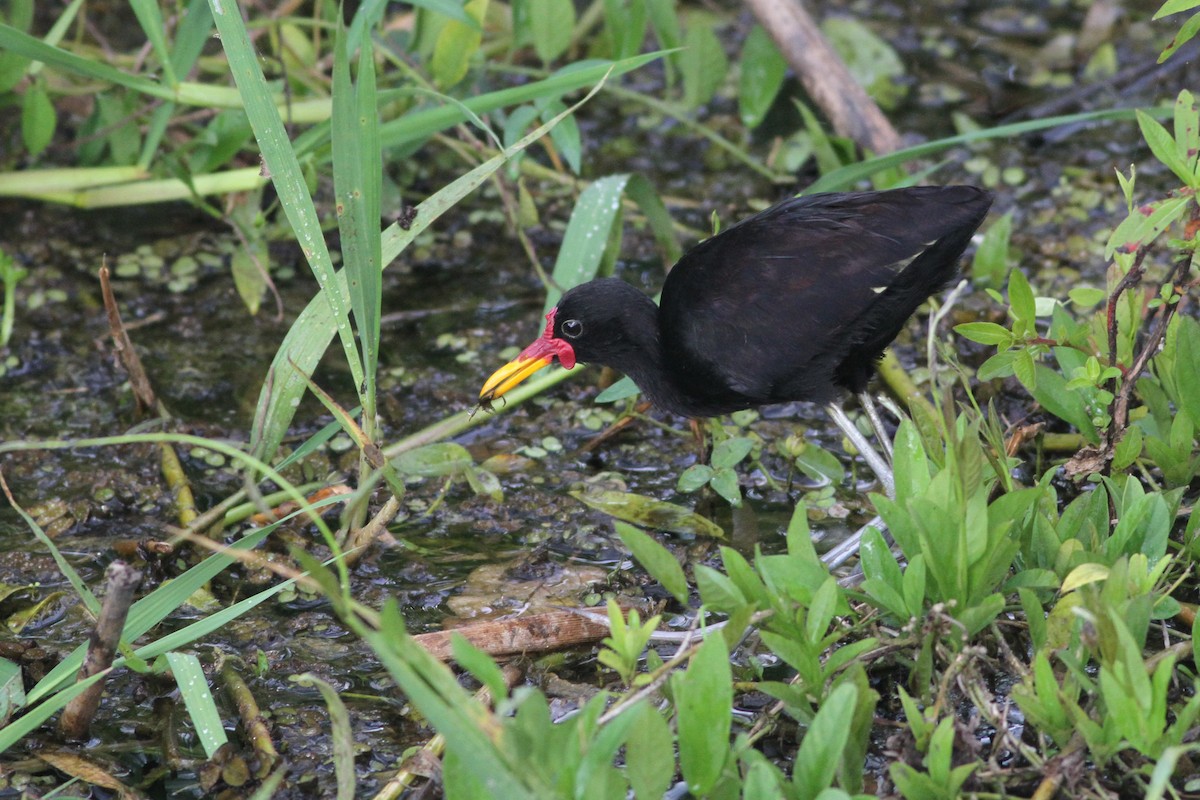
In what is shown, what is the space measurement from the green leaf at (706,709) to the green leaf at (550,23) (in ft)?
8.97

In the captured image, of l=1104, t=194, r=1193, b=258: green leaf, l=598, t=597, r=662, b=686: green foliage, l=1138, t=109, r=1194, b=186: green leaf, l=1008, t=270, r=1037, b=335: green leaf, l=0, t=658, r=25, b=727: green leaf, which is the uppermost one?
l=1138, t=109, r=1194, b=186: green leaf

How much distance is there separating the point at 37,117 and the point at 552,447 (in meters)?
2.01

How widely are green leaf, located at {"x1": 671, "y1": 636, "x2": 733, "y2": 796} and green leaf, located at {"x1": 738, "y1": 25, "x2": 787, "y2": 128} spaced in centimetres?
319

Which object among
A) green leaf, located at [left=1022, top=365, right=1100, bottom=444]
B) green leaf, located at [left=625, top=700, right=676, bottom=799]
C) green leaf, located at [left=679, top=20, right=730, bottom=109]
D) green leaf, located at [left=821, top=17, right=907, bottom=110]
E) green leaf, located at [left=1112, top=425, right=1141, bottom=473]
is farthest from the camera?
green leaf, located at [left=821, top=17, right=907, bottom=110]

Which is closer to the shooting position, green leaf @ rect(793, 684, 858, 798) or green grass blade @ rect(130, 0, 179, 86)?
green leaf @ rect(793, 684, 858, 798)

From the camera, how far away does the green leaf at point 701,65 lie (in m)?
5.02

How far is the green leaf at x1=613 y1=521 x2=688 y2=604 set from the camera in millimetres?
2549

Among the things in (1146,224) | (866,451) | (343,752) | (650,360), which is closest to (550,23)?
(650,360)

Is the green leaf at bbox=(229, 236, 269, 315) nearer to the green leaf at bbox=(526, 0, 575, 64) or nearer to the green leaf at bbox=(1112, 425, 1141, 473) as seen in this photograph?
the green leaf at bbox=(526, 0, 575, 64)

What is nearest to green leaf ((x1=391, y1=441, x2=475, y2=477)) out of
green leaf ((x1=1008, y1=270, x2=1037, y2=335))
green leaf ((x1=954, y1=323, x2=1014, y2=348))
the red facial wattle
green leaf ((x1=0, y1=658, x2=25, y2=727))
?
the red facial wattle

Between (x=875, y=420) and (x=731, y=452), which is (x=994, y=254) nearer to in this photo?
(x=875, y=420)

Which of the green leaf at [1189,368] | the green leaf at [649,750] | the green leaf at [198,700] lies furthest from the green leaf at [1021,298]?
the green leaf at [198,700]

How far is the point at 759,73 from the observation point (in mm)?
5141

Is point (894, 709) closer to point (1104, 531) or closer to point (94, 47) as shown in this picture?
point (1104, 531)
